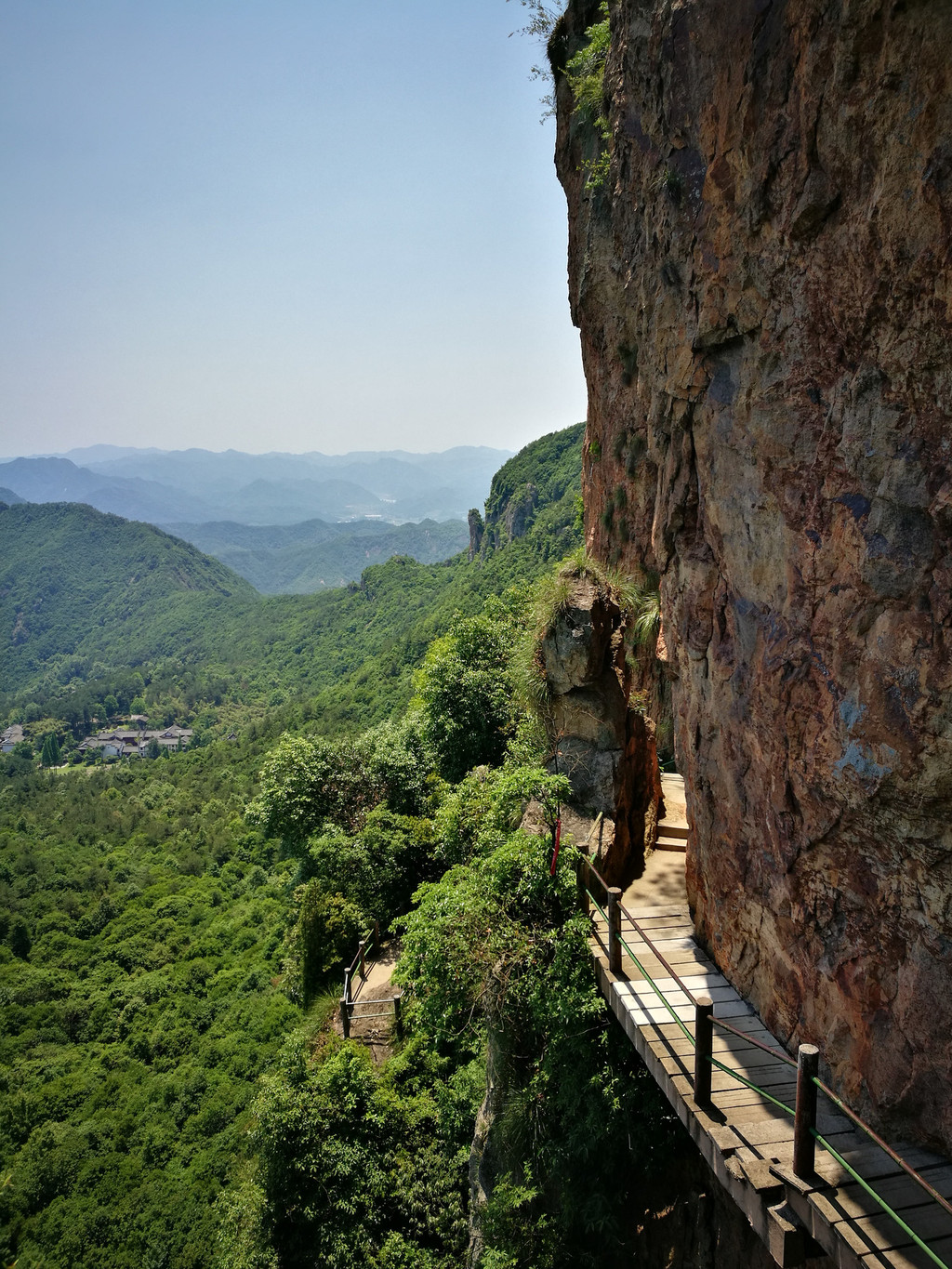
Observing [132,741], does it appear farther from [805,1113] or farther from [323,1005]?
[805,1113]

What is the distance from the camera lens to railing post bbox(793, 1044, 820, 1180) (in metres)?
4.11

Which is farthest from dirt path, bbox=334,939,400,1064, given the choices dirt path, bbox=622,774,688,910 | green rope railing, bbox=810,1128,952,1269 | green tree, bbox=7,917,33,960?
green tree, bbox=7,917,33,960

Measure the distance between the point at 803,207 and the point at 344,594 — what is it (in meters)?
129

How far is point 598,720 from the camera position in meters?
8.48

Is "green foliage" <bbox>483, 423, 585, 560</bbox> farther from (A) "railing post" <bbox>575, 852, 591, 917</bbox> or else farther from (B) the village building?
(B) the village building

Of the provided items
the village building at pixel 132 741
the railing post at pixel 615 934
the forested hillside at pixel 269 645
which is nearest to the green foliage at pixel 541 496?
the forested hillside at pixel 269 645

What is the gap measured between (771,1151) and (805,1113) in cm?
80

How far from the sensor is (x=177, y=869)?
182 feet

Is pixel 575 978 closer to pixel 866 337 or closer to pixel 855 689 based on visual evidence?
pixel 855 689

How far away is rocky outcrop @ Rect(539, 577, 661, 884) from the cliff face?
103cm

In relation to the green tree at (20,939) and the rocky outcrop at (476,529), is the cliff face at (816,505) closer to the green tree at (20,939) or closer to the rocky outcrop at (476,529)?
the green tree at (20,939)

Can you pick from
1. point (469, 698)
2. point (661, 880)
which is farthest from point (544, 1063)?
point (469, 698)

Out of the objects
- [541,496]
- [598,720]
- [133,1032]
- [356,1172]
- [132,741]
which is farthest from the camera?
[132,741]

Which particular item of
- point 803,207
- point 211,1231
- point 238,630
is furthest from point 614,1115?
point 238,630
